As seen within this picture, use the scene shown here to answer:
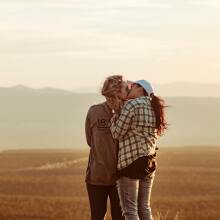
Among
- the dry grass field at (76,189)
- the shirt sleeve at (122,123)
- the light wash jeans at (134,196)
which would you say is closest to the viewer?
the shirt sleeve at (122,123)

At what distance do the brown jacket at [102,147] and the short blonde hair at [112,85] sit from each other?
20cm

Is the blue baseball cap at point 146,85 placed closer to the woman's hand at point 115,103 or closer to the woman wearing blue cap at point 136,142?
the woman wearing blue cap at point 136,142

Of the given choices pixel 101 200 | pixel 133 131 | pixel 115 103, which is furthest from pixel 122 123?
pixel 101 200

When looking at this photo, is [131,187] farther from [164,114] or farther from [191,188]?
[191,188]

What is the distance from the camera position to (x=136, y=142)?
6633mm

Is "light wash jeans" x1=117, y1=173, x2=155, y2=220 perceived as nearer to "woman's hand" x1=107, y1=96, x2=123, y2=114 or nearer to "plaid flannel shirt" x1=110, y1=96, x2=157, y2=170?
"plaid flannel shirt" x1=110, y1=96, x2=157, y2=170

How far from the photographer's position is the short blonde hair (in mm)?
6723

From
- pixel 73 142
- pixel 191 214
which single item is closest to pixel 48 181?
pixel 191 214

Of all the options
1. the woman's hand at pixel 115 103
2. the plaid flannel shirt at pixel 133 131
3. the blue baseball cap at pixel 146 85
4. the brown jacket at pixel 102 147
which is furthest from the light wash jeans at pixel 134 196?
the blue baseball cap at pixel 146 85

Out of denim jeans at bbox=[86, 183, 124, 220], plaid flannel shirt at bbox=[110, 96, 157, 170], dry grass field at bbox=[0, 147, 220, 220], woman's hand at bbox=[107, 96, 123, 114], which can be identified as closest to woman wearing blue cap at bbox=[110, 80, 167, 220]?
plaid flannel shirt at bbox=[110, 96, 157, 170]

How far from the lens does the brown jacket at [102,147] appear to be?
6891 mm

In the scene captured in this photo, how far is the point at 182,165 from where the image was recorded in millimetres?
59000

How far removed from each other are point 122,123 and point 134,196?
645 mm

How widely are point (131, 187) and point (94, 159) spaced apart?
1.61 ft
